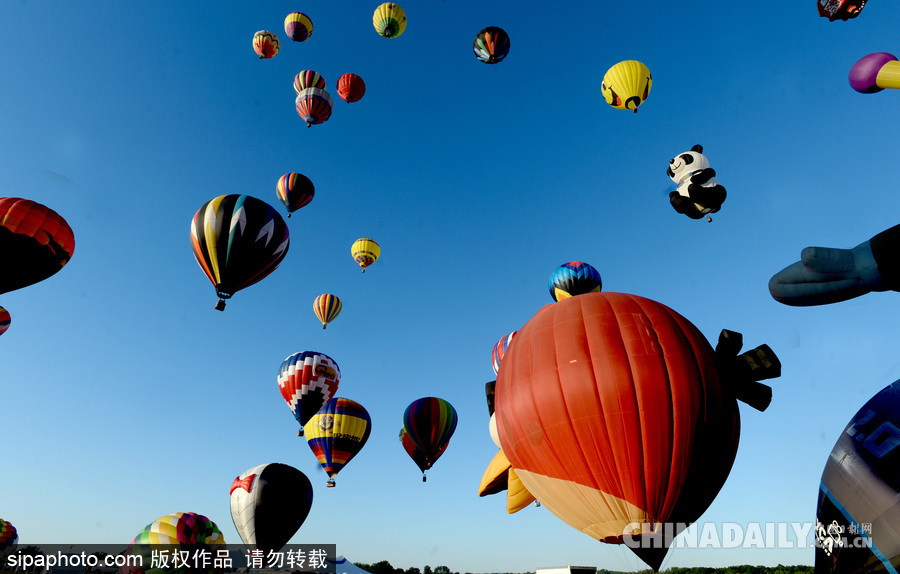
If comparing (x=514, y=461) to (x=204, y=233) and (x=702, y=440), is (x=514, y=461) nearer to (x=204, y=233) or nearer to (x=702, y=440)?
(x=702, y=440)

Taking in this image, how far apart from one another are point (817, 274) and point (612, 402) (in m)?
3.33

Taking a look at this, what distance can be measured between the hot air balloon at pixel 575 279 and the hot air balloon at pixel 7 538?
36.0m

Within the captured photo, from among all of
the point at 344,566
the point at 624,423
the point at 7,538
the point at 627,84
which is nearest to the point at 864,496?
the point at 624,423

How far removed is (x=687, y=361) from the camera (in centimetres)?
797

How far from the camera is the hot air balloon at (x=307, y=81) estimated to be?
78.8 feet

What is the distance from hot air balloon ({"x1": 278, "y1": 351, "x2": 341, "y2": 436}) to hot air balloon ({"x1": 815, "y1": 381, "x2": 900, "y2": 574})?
1883cm

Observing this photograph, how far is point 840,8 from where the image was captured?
15.3 meters

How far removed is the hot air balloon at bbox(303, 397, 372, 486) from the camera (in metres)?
22.2

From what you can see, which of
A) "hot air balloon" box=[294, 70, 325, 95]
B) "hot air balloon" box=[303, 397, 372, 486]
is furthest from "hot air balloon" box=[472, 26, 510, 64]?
"hot air balloon" box=[303, 397, 372, 486]

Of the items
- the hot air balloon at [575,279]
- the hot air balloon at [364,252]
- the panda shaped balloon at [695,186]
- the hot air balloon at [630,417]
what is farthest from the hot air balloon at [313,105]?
the hot air balloon at [630,417]

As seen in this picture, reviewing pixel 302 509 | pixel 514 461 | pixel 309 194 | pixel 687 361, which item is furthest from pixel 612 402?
pixel 309 194

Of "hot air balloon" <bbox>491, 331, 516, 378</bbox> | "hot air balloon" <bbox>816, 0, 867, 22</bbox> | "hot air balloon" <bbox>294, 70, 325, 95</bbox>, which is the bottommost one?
"hot air balloon" <bbox>491, 331, 516, 378</bbox>

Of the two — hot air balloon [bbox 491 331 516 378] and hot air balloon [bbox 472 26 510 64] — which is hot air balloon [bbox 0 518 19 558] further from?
hot air balloon [bbox 472 26 510 64]

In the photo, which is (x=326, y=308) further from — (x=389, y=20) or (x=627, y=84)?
(x=627, y=84)
